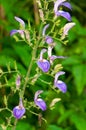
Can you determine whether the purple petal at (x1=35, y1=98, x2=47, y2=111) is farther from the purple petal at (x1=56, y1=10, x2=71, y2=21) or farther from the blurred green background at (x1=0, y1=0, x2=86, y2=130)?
the blurred green background at (x1=0, y1=0, x2=86, y2=130)

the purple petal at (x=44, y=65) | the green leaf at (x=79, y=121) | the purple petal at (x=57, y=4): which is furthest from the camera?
the green leaf at (x=79, y=121)

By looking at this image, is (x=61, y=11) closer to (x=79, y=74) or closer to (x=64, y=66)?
(x=79, y=74)

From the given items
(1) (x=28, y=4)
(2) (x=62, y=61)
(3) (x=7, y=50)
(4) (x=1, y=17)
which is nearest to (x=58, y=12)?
(2) (x=62, y=61)

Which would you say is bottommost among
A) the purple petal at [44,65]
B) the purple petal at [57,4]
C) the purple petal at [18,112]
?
the purple petal at [18,112]

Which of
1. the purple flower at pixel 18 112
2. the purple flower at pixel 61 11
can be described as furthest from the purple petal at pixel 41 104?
the purple flower at pixel 61 11

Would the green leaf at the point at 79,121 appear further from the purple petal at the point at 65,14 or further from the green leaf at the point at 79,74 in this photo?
the purple petal at the point at 65,14

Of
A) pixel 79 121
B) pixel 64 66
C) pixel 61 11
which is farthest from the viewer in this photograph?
pixel 64 66

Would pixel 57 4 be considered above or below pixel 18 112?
above

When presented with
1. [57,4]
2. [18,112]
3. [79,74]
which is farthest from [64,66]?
[18,112]

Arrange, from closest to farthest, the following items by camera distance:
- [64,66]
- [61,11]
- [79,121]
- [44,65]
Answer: [44,65], [61,11], [79,121], [64,66]
